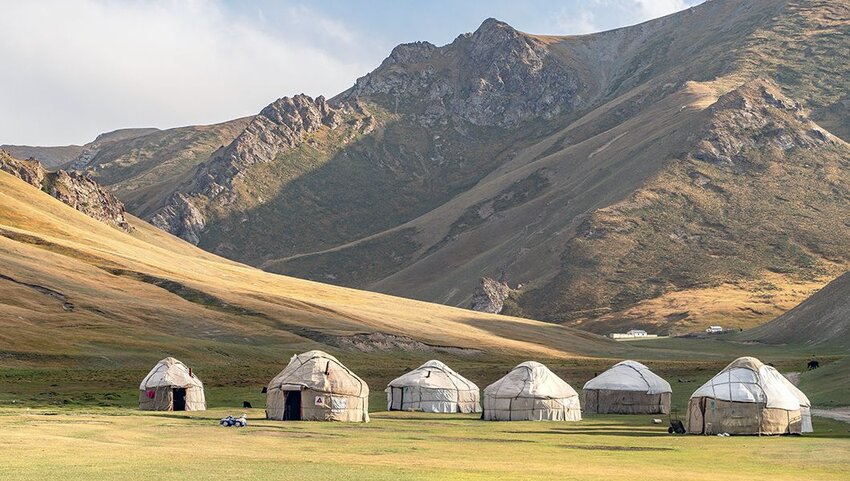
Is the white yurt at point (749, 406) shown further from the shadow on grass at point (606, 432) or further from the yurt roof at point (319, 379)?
the yurt roof at point (319, 379)

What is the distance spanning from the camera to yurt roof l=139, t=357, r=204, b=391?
73.6 meters

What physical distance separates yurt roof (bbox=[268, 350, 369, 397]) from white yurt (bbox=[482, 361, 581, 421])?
9194 mm

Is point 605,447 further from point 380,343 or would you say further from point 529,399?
point 380,343

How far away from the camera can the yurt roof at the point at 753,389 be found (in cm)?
5797

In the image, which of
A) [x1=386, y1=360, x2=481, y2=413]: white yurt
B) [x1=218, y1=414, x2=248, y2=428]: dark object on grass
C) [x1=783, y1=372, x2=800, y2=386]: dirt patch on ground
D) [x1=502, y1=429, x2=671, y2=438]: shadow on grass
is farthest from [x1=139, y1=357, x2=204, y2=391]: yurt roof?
[x1=783, y1=372, x2=800, y2=386]: dirt patch on ground

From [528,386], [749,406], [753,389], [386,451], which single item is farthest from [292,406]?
[753,389]

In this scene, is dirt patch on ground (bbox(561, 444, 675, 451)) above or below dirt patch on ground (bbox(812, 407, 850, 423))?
below

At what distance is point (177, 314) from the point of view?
135 m

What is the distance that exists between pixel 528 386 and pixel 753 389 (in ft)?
56.4

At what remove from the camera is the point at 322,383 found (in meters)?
66.8

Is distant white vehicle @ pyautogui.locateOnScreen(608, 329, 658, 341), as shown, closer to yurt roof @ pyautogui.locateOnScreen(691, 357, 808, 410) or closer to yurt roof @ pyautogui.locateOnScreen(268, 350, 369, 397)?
yurt roof @ pyautogui.locateOnScreen(268, 350, 369, 397)

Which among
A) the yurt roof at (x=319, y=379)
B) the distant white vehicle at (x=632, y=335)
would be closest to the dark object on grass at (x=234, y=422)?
the yurt roof at (x=319, y=379)

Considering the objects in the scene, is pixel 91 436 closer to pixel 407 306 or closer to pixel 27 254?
pixel 27 254

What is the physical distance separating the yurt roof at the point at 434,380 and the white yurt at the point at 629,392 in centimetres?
911
